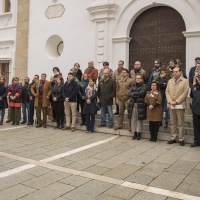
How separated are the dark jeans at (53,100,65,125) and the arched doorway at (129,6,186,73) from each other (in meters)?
3.44

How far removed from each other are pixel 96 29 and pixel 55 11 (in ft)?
8.20

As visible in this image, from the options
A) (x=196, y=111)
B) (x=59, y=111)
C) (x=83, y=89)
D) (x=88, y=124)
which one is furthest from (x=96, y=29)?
(x=196, y=111)

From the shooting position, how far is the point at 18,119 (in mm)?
9117

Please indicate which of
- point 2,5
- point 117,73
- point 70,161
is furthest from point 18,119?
point 2,5

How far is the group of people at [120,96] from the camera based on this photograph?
6367mm

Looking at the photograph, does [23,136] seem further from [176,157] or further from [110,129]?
[176,157]

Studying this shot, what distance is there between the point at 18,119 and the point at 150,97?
493cm

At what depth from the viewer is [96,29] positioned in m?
10.3

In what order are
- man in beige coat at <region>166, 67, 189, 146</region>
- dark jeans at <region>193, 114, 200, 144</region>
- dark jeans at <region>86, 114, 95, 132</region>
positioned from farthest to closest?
dark jeans at <region>86, 114, 95, 132</region>, man in beige coat at <region>166, 67, 189, 146</region>, dark jeans at <region>193, 114, 200, 144</region>

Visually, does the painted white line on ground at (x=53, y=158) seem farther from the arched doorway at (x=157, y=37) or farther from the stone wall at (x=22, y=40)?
the stone wall at (x=22, y=40)

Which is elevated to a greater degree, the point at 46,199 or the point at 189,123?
the point at 189,123

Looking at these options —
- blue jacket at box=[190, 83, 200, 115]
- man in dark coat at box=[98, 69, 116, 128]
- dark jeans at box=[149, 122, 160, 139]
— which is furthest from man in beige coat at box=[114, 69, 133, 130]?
blue jacket at box=[190, 83, 200, 115]

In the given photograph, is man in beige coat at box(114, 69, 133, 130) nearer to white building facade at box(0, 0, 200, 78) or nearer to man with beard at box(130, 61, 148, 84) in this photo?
man with beard at box(130, 61, 148, 84)

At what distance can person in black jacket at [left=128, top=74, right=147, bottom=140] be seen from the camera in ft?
21.9
